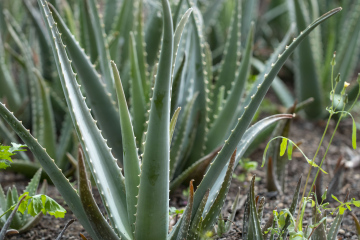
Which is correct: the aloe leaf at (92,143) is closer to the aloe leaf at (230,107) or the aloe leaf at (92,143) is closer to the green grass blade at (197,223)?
the green grass blade at (197,223)

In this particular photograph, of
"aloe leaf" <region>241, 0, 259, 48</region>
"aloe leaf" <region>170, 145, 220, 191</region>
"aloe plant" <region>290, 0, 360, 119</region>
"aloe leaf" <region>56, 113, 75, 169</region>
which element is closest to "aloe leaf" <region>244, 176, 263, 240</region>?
"aloe leaf" <region>170, 145, 220, 191</region>

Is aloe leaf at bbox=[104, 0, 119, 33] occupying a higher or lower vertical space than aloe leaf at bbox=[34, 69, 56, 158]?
higher

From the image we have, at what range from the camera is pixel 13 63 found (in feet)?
8.77

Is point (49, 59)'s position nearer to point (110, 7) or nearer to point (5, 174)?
point (110, 7)

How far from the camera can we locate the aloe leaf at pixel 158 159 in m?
0.82

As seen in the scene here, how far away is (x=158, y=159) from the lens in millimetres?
881

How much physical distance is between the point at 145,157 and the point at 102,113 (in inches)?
24.6

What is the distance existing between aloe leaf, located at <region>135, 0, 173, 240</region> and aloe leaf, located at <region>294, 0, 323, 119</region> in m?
1.57

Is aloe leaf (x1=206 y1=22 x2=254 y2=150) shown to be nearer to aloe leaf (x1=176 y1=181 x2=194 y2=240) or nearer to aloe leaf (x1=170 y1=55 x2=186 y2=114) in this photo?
aloe leaf (x1=170 y1=55 x2=186 y2=114)

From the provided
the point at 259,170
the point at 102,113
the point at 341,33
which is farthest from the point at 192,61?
Result: the point at 341,33

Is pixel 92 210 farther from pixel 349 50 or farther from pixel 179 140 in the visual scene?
pixel 349 50

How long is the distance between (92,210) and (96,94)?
572mm

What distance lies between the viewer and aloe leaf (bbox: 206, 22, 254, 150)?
1.61 m

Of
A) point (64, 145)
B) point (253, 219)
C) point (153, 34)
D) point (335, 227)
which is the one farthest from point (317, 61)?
point (253, 219)
